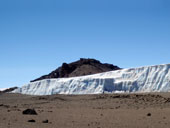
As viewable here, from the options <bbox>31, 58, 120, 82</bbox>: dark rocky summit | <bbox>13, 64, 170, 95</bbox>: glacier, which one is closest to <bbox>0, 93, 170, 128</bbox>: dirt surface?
<bbox>13, 64, 170, 95</bbox>: glacier

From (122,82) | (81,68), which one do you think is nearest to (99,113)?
(122,82)

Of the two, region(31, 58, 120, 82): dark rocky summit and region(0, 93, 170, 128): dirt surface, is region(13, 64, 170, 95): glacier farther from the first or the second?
region(31, 58, 120, 82): dark rocky summit

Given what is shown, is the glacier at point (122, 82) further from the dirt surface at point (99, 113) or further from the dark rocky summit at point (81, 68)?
the dark rocky summit at point (81, 68)

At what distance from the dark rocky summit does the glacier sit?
607 inches

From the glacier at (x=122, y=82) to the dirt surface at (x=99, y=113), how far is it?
6.66m

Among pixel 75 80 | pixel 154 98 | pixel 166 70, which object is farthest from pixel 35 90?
pixel 154 98

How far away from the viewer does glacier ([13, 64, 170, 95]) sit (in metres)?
37.5

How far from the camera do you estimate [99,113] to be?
2062cm

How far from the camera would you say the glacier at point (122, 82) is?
37.5 meters

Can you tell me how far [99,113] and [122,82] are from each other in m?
21.2

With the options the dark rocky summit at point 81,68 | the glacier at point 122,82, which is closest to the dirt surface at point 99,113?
the glacier at point 122,82

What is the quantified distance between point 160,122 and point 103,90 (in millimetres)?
27901

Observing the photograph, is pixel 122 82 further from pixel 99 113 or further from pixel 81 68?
pixel 81 68

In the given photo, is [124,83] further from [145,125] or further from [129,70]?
[145,125]
